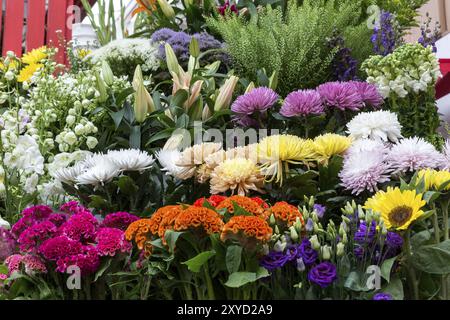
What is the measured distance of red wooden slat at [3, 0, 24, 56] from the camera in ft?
12.1

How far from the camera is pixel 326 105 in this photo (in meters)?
1.50

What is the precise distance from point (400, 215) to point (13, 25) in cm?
325

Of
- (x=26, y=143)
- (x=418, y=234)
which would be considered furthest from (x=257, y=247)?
(x=26, y=143)

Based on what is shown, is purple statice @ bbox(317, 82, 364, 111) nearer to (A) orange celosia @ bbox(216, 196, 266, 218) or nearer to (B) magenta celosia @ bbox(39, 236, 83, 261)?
(A) orange celosia @ bbox(216, 196, 266, 218)

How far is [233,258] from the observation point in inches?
37.4

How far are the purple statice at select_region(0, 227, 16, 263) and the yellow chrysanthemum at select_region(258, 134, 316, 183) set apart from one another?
50cm

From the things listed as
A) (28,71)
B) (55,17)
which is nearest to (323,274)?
(28,71)

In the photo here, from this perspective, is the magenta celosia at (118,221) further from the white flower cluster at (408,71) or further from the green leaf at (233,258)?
the white flower cluster at (408,71)

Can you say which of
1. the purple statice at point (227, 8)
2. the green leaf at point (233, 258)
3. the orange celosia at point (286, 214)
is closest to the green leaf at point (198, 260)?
the green leaf at point (233, 258)

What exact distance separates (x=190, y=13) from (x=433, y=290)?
1524 millimetres

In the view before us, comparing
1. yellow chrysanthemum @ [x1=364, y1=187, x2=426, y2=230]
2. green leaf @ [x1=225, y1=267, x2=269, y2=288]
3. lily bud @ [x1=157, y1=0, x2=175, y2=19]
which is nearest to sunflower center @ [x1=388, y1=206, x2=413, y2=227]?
yellow chrysanthemum @ [x1=364, y1=187, x2=426, y2=230]

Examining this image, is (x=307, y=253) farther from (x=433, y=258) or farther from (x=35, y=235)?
(x=35, y=235)

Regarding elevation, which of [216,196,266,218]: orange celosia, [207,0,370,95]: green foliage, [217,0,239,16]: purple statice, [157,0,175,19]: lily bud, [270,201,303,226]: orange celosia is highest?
[157,0,175,19]: lily bud

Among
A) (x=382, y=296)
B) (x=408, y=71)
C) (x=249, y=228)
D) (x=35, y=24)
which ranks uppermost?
(x=35, y=24)
